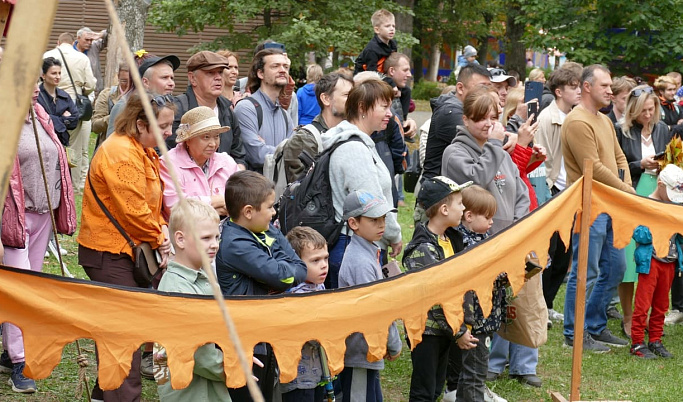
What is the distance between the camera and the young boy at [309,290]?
460 cm

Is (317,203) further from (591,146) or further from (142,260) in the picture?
(591,146)

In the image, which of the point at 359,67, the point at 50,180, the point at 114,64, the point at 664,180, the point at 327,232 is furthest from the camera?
the point at 114,64

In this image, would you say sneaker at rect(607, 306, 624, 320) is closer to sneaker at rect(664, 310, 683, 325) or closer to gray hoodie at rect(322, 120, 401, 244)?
sneaker at rect(664, 310, 683, 325)

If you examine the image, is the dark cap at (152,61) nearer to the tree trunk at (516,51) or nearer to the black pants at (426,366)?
the black pants at (426,366)

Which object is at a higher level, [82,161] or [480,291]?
[480,291]

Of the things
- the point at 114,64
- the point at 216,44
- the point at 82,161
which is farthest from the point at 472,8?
the point at 82,161

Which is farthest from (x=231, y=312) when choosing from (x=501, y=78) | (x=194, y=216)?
(x=501, y=78)

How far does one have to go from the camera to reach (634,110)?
834 centimetres

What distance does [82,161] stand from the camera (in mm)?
12836

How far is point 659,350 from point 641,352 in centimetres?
19

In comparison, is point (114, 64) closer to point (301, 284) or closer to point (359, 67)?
point (359, 67)

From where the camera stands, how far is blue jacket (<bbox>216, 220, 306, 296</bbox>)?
4418mm

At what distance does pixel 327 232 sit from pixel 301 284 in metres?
0.56

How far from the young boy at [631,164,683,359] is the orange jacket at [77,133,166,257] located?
4.36 meters
